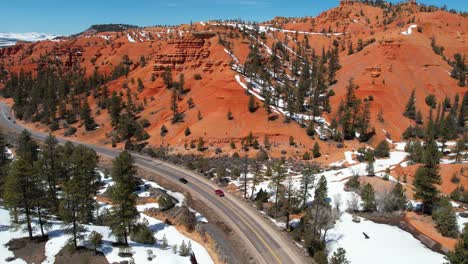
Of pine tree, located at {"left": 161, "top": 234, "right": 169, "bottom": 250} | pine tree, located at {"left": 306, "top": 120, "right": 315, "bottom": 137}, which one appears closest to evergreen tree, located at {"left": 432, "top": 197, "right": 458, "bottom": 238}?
pine tree, located at {"left": 161, "top": 234, "right": 169, "bottom": 250}

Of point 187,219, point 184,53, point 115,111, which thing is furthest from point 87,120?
point 187,219

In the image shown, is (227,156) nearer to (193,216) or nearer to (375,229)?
(193,216)

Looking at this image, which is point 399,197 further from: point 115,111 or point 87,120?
point 87,120

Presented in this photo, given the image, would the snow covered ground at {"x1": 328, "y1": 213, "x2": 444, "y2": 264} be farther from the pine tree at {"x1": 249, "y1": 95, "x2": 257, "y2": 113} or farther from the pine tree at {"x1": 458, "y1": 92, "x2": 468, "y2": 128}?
the pine tree at {"x1": 458, "y1": 92, "x2": 468, "y2": 128}

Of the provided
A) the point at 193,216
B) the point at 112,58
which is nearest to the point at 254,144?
the point at 193,216

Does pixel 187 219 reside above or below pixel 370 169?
below
